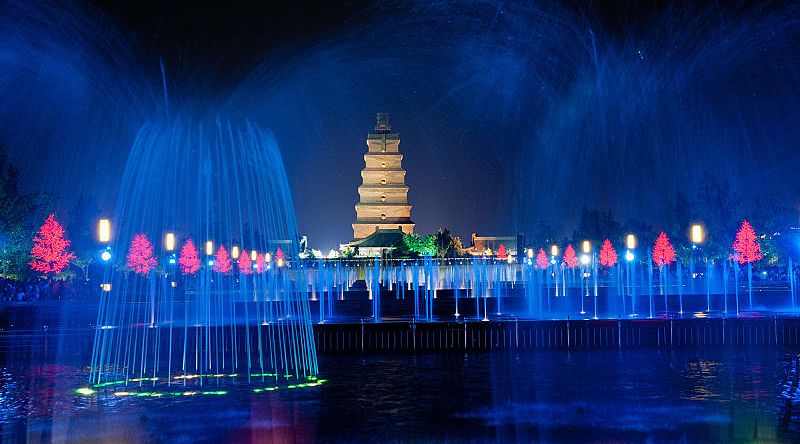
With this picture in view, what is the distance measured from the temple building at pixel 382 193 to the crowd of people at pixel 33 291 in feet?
236

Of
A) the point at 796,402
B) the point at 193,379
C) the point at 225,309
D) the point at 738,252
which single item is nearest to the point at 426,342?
the point at 193,379

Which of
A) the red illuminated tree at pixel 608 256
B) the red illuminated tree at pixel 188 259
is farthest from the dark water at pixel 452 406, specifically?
the red illuminated tree at pixel 608 256

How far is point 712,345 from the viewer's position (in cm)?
2075

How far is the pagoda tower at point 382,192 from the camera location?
112 m

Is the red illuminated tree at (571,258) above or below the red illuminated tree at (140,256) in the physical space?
above

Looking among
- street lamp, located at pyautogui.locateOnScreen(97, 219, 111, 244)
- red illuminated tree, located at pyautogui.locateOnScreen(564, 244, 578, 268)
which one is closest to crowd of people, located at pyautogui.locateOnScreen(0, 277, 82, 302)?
street lamp, located at pyautogui.locateOnScreen(97, 219, 111, 244)

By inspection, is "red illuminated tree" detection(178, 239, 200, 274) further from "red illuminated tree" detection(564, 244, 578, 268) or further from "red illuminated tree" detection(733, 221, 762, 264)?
"red illuminated tree" detection(564, 244, 578, 268)

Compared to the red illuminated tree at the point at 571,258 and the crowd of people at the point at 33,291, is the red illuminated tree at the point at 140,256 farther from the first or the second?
the red illuminated tree at the point at 571,258

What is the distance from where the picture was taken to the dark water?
11.2 metres

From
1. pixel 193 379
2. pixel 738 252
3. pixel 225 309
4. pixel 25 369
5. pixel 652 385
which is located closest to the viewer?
pixel 652 385

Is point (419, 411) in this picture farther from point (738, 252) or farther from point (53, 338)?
point (738, 252)

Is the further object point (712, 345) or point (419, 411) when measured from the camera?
point (712, 345)

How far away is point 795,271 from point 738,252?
16.1 feet

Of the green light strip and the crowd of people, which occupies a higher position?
the crowd of people
